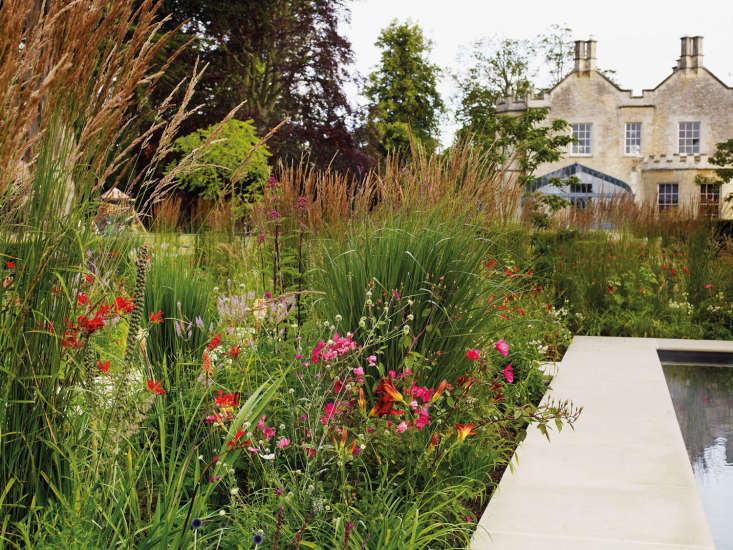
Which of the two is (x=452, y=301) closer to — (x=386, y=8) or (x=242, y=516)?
(x=242, y=516)

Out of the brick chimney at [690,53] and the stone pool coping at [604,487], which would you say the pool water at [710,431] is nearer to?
the stone pool coping at [604,487]

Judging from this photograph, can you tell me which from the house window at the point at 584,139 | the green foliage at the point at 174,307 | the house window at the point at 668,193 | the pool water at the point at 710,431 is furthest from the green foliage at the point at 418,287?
the house window at the point at 584,139

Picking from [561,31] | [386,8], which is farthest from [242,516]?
[561,31]

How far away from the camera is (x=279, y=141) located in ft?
58.6

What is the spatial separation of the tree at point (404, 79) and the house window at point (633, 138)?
26.6 ft

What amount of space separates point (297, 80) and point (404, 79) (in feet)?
35.4

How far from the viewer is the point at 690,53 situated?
2994 centimetres

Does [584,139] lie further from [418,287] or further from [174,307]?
[418,287]

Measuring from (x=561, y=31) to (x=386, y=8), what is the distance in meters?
9.63

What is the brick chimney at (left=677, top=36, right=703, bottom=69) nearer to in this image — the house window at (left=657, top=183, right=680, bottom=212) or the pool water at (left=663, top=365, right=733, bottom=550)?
the house window at (left=657, top=183, right=680, bottom=212)

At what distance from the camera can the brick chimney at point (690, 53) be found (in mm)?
29672

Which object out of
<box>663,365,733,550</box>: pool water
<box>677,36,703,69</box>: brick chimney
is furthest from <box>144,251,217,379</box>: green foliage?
<box>677,36,703,69</box>: brick chimney

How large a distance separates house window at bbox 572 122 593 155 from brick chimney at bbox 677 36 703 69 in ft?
15.4

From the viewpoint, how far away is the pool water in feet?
9.66
